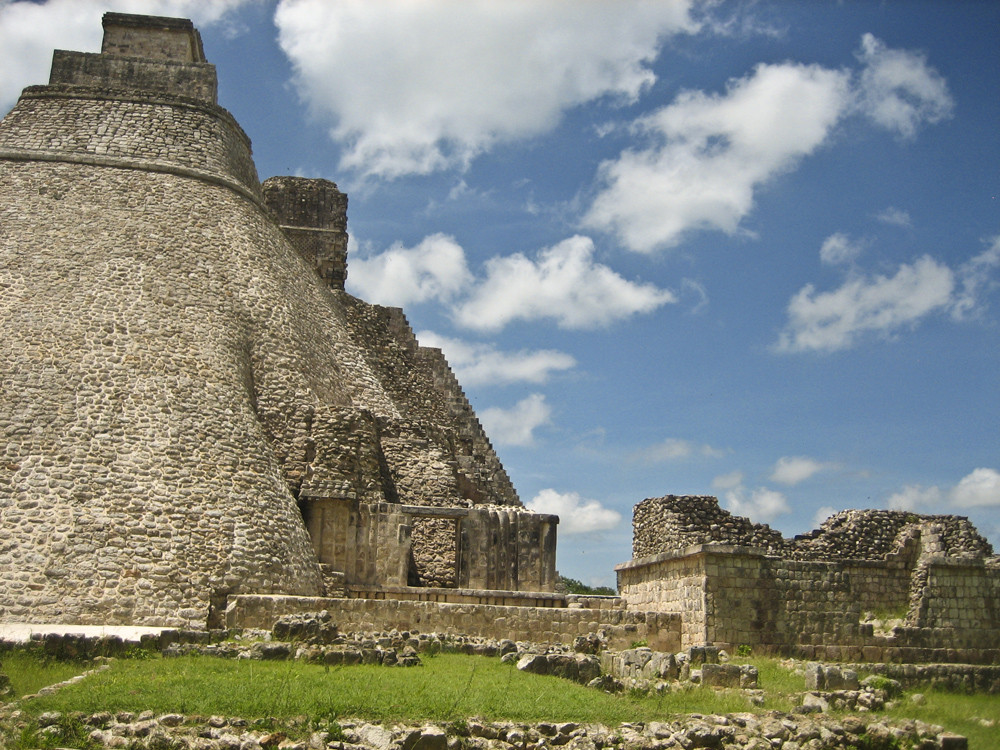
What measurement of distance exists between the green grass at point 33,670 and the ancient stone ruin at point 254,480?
2.46 m

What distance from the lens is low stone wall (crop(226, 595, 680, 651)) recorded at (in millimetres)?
12836

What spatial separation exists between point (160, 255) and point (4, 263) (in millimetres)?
2491

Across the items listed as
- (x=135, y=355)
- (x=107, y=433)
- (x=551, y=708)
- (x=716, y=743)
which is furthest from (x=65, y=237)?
(x=716, y=743)

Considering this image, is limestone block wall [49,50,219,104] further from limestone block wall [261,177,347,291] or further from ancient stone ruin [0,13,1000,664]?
limestone block wall [261,177,347,291]

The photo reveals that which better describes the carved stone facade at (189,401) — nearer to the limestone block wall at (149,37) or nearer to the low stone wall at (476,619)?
the low stone wall at (476,619)

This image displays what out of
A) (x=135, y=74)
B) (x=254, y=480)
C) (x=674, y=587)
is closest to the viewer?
(x=674, y=587)

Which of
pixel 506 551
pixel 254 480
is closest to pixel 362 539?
pixel 254 480

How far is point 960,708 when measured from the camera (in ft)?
33.0

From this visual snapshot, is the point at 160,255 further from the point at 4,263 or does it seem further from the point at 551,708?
the point at 551,708

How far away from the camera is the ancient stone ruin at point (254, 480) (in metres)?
12.8

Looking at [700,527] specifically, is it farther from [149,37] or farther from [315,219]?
[149,37]

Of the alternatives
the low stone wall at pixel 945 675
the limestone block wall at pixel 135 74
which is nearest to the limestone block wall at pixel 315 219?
the limestone block wall at pixel 135 74

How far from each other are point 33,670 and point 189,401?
6.25m

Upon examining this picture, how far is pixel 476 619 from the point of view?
44.1ft
